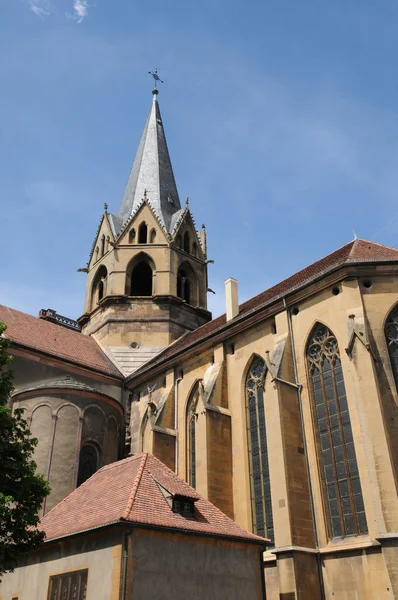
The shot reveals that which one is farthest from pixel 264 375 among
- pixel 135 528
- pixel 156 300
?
pixel 156 300

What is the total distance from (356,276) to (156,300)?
15108 mm

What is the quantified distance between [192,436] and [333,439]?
23.0 feet

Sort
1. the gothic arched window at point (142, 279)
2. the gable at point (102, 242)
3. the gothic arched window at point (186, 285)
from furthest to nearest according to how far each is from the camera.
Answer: the gable at point (102, 242), the gothic arched window at point (142, 279), the gothic arched window at point (186, 285)

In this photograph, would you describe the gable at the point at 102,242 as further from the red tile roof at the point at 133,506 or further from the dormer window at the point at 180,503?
the dormer window at the point at 180,503

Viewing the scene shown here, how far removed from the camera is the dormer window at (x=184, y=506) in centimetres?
1208

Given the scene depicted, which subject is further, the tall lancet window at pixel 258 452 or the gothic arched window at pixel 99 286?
the gothic arched window at pixel 99 286

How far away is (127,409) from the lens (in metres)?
26.8

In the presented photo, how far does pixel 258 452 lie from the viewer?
1933 cm

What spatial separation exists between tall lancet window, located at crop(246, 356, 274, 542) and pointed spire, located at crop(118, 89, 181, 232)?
16157mm

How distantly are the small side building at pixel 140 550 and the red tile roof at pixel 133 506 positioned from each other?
0.09ft

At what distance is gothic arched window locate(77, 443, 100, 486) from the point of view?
72.0 ft

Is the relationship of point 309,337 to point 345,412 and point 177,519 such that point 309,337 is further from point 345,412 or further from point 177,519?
A: point 177,519

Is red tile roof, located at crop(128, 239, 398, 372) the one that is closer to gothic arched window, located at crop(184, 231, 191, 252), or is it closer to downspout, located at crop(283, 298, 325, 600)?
downspout, located at crop(283, 298, 325, 600)

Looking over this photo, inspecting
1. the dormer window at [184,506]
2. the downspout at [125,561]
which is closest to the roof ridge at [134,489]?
the downspout at [125,561]
